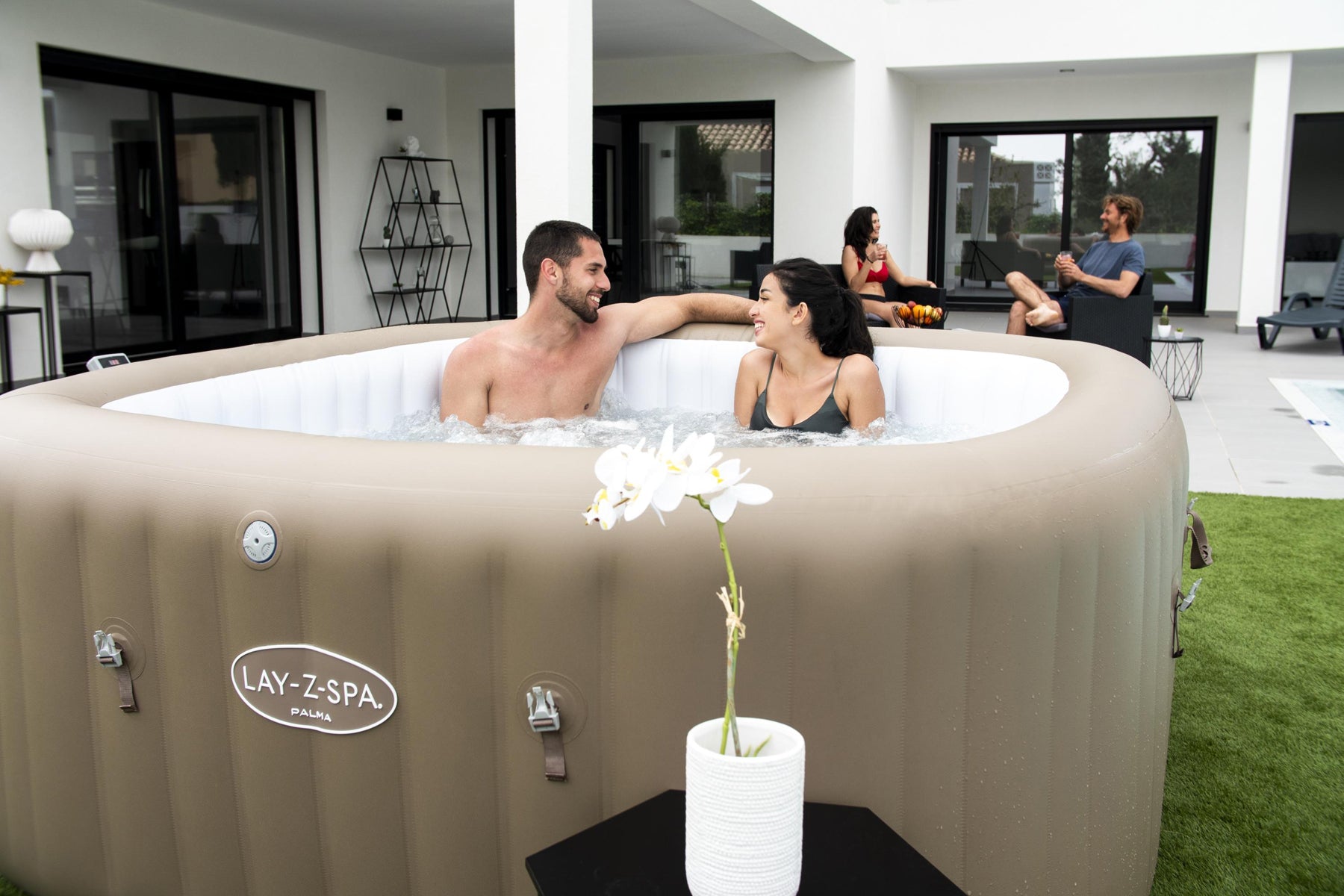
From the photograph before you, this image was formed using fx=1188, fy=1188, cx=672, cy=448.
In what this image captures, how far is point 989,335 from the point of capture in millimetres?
3492

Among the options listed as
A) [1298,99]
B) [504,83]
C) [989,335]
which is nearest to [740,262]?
[504,83]

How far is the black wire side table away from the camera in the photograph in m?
6.68

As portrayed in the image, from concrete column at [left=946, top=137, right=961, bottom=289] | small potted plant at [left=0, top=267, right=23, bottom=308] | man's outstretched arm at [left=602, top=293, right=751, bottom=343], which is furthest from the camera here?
concrete column at [left=946, top=137, right=961, bottom=289]

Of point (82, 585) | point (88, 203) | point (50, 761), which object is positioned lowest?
point (50, 761)

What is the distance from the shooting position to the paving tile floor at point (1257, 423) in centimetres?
487

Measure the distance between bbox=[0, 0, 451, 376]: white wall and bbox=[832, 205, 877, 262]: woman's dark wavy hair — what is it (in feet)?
15.5

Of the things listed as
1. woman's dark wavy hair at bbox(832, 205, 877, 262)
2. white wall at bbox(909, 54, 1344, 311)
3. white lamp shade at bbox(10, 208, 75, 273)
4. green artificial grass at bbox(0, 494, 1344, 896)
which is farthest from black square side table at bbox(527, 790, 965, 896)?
white wall at bbox(909, 54, 1344, 311)

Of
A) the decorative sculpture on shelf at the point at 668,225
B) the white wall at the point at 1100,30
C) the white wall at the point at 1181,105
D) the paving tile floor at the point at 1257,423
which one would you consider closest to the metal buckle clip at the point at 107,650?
the paving tile floor at the point at 1257,423

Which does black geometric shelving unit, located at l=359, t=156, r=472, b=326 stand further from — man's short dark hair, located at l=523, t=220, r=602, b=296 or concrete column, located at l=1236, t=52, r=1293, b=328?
man's short dark hair, located at l=523, t=220, r=602, b=296

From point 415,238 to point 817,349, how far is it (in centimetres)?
843

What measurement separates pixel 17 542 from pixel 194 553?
0.34 m

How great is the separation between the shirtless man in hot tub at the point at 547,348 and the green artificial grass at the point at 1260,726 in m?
1.79

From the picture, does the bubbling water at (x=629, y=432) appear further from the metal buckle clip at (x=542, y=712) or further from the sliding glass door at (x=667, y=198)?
the sliding glass door at (x=667, y=198)

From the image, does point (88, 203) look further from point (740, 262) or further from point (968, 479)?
point (968, 479)
